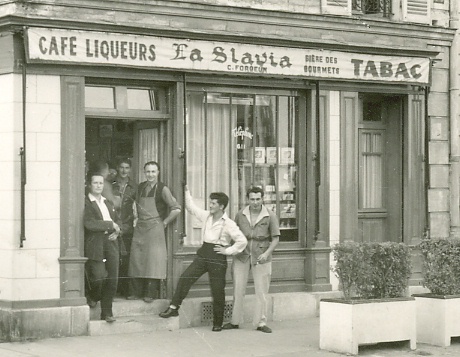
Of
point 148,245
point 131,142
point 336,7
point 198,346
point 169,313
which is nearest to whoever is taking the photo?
point 198,346

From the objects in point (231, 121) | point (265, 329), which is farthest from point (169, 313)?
point (231, 121)

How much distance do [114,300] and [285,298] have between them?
258 centimetres

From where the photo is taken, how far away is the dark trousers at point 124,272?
14.4m

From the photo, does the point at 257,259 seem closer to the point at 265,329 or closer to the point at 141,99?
the point at 265,329

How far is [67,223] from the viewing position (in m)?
13.3

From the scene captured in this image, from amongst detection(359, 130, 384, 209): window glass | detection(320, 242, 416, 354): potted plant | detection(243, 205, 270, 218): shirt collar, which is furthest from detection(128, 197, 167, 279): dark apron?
detection(359, 130, 384, 209): window glass

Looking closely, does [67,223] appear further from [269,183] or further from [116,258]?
[269,183]

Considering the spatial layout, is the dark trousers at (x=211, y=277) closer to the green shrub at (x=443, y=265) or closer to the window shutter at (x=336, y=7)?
the green shrub at (x=443, y=265)

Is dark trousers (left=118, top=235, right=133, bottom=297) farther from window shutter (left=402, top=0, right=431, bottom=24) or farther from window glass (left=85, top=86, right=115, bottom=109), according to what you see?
window shutter (left=402, top=0, right=431, bottom=24)

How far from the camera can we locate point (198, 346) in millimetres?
12719

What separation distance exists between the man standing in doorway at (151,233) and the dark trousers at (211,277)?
54 centimetres

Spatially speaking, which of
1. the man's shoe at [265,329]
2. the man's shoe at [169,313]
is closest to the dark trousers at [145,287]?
the man's shoe at [169,313]

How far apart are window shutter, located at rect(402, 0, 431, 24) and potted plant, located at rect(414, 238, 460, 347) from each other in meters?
4.84

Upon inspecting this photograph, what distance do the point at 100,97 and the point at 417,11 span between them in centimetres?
574
